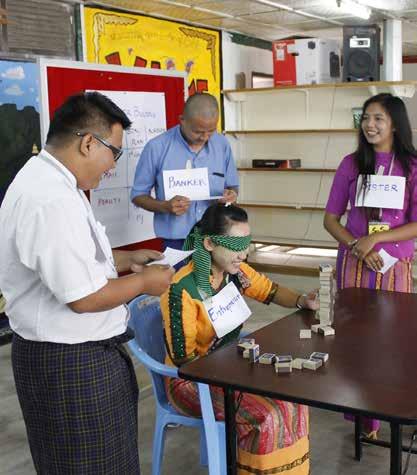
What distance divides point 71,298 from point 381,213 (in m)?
1.78

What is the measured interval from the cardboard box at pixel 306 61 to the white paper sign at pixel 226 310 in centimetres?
451

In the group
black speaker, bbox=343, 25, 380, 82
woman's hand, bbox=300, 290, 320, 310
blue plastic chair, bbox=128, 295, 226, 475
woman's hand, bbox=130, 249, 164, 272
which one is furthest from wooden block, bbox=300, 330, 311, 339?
black speaker, bbox=343, 25, 380, 82

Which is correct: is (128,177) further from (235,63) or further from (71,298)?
(235,63)

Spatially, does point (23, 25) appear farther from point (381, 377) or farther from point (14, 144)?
point (381, 377)

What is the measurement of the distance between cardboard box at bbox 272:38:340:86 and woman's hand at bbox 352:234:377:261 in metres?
3.92

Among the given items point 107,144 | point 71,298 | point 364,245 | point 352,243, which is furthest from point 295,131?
point 71,298

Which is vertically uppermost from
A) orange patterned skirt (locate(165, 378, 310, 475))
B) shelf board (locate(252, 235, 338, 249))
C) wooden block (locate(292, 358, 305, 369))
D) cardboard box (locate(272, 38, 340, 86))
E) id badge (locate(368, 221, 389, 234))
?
cardboard box (locate(272, 38, 340, 86))

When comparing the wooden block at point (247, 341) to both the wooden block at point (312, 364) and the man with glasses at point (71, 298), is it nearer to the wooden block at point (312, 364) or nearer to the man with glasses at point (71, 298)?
the wooden block at point (312, 364)

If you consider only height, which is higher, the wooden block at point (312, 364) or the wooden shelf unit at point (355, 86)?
the wooden shelf unit at point (355, 86)

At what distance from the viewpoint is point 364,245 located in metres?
2.75

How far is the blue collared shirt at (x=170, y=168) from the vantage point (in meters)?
3.36

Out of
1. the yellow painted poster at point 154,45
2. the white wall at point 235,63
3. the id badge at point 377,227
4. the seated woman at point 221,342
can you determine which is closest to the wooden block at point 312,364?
the seated woman at point 221,342

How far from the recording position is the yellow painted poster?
5.16m

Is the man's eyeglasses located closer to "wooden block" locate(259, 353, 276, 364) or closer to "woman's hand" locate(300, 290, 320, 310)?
"wooden block" locate(259, 353, 276, 364)
